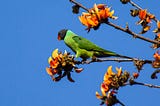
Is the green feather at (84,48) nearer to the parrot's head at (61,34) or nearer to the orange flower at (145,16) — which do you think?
the parrot's head at (61,34)

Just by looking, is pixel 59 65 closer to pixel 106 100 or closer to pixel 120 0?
pixel 106 100

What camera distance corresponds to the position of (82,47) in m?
4.08

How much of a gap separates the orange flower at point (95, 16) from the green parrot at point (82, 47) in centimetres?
82

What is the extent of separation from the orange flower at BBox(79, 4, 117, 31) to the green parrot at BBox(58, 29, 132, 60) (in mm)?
822

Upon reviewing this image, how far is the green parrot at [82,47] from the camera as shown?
3728 mm

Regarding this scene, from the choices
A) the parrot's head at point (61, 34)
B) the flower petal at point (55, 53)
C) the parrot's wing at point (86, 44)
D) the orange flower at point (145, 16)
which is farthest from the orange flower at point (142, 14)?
the parrot's head at point (61, 34)

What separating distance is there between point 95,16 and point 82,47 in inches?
56.0

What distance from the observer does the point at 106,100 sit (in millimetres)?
2646

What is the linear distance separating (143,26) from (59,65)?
28.5 inches

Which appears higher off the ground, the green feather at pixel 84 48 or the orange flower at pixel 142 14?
the green feather at pixel 84 48

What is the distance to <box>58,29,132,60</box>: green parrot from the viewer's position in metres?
3.73

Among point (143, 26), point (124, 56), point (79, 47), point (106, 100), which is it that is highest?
point (79, 47)

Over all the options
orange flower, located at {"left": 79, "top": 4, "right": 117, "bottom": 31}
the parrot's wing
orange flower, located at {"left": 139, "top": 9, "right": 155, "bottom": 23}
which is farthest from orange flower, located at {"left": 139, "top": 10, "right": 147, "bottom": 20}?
the parrot's wing

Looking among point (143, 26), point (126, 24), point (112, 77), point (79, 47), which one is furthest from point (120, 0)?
point (79, 47)
